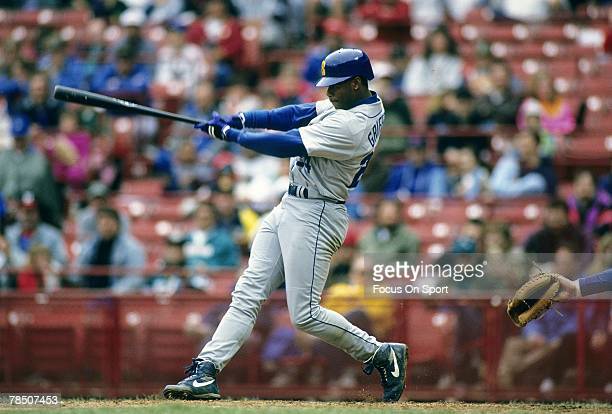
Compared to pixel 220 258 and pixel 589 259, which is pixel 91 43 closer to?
pixel 220 258

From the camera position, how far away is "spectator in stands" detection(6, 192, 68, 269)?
34.9 feet

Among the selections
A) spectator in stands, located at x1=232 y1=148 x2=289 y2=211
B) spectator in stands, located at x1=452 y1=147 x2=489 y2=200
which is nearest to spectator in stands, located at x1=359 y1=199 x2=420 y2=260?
spectator in stands, located at x1=452 y1=147 x2=489 y2=200

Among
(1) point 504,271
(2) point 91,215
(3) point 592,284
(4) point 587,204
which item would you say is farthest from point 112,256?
(3) point 592,284

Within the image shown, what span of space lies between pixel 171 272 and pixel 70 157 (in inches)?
137

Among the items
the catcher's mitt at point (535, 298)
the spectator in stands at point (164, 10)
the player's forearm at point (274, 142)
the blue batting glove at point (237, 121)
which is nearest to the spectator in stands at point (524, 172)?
the catcher's mitt at point (535, 298)

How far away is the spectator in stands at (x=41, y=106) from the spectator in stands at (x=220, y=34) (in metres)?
1.80

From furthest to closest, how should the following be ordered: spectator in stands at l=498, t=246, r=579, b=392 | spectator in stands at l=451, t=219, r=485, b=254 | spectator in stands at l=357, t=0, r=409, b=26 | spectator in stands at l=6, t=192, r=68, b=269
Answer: spectator in stands at l=357, t=0, r=409, b=26 → spectator in stands at l=6, t=192, r=68, b=269 → spectator in stands at l=451, t=219, r=485, b=254 → spectator in stands at l=498, t=246, r=579, b=392

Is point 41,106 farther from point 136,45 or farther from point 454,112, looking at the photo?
point 454,112

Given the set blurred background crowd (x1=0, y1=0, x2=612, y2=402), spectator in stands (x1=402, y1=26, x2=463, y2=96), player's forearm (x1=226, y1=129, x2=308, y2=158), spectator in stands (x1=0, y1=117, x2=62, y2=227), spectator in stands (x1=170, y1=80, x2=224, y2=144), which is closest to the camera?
player's forearm (x1=226, y1=129, x2=308, y2=158)

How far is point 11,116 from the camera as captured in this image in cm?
1288

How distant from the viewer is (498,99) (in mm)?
11836

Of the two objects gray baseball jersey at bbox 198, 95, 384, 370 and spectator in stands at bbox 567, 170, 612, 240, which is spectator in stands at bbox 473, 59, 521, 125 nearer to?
spectator in stands at bbox 567, 170, 612, 240

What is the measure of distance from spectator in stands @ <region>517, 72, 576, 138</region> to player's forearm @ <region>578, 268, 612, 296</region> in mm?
4962

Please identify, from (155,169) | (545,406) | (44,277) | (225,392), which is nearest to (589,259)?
(545,406)
